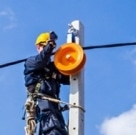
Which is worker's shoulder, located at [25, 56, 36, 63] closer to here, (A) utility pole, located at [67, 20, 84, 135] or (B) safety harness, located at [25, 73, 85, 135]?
(B) safety harness, located at [25, 73, 85, 135]

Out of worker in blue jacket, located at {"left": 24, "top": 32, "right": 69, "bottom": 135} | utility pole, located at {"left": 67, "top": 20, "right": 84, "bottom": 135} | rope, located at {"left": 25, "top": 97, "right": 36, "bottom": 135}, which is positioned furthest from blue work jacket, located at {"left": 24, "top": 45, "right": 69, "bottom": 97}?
utility pole, located at {"left": 67, "top": 20, "right": 84, "bottom": 135}

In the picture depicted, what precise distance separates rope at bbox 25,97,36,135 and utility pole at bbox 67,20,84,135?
0.60 metres

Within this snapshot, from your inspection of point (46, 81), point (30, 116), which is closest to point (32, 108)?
point (30, 116)

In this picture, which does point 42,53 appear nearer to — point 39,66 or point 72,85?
point 39,66

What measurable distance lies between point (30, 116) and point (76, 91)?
0.73 meters

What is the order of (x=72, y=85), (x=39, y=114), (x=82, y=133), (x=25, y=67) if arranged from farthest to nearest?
(x=25, y=67)
(x=39, y=114)
(x=72, y=85)
(x=82, y=133)

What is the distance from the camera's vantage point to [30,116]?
5477 millimetres

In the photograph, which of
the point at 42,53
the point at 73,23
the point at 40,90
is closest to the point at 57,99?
the point at 40,90

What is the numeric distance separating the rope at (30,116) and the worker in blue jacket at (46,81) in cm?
8

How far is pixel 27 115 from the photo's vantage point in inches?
217

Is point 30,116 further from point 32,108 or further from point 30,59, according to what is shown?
point 30,59

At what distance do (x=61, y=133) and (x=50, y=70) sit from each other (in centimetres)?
92

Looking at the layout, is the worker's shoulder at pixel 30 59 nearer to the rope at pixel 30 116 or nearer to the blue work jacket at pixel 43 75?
the blue work jacket at pixel 43 75

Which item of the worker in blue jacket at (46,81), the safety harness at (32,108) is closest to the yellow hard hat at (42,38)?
the worker in blue jacket at (46,81)
